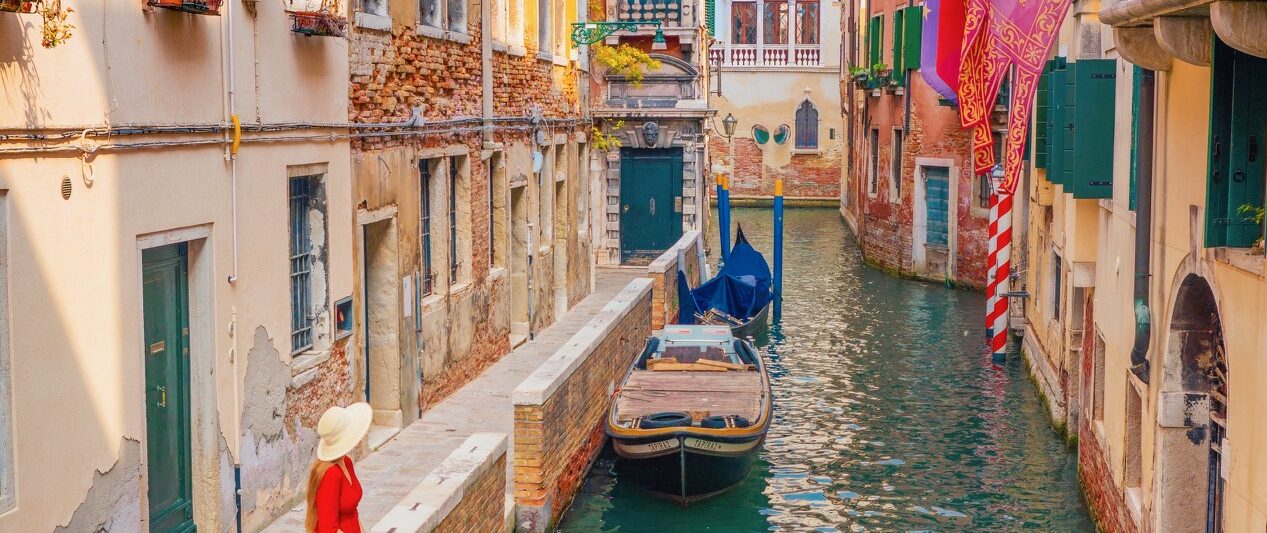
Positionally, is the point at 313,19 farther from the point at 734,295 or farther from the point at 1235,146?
the point at 734,295

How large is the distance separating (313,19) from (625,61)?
41.0 ft

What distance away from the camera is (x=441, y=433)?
34.3ft

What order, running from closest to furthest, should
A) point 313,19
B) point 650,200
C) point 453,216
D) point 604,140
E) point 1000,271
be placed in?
point 313,19
point 453,216
point 1000,271
point 604,140
point 650,200

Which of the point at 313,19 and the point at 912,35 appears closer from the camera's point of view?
the point at 313,19

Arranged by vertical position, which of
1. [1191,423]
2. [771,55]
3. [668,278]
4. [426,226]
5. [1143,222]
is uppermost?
[771,55]

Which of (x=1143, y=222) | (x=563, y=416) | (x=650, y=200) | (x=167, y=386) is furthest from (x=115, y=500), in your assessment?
(x=650, y=200)

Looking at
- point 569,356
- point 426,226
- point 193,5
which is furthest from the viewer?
point 426,226

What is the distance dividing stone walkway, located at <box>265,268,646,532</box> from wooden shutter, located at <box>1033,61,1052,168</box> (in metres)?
4.92

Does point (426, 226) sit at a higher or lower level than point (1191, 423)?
higher

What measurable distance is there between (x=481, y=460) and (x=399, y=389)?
10.1 ft

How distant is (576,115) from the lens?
17.8 m

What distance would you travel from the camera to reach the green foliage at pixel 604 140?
65.3 ft

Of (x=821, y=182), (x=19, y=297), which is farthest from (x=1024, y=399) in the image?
(x=821, y=182)

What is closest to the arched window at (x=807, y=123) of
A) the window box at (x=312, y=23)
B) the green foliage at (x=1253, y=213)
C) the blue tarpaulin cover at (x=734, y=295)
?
the blue tarpaulin cover at (x=734, y=295)
